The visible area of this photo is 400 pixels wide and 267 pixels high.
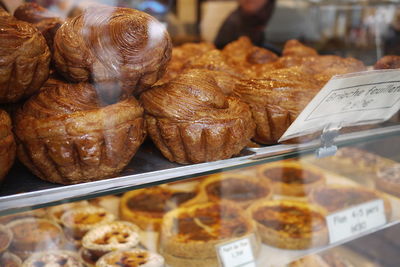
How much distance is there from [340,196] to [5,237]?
5.96 feet

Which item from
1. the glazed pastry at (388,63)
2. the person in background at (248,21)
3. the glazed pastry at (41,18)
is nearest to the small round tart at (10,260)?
the glazed pastry at (41,18)

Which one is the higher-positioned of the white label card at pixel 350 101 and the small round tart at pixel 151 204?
the white label card at pixel 350 101

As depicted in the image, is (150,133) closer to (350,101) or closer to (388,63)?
(350,101)

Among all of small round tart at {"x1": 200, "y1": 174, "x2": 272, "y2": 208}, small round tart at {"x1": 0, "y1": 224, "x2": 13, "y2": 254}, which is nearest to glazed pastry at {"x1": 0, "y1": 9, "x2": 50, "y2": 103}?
small round tart at {"x1": 0, "y1": 224, "x2": 13, "y2": 254}

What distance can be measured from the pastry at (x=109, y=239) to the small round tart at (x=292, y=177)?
38.0 inches

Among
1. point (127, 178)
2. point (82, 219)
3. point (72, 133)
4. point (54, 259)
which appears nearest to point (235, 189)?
point (82, 219)

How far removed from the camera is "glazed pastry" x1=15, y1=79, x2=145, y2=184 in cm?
99

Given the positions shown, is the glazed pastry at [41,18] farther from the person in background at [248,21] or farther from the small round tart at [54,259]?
the person in background at [248,21]

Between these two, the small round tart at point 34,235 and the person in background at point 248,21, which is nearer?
the small round tart at point 34,235

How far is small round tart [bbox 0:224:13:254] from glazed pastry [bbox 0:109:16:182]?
1010 mm

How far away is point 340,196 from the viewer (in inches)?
95.4

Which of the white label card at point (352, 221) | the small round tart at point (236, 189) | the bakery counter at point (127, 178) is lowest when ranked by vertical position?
the small round tart at point (236, 189)

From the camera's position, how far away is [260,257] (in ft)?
6.51

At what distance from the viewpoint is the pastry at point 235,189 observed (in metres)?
2.44
